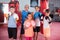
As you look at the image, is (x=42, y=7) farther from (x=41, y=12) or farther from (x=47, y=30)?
(x=47, y=30)

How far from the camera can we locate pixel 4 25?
1671mm

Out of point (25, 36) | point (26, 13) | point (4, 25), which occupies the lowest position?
point (25, 36)

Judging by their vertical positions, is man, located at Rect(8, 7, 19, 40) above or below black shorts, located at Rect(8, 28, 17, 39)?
above

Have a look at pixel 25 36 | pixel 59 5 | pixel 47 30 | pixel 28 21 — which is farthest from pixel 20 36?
pixel 59 5

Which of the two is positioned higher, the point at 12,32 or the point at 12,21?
the point at 12,21

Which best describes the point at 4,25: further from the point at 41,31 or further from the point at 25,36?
the point at 41,31

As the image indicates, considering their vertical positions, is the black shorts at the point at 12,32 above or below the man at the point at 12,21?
below

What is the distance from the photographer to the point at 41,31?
1.69 metres

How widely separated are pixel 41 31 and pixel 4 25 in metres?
0.37

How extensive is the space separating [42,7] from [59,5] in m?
0.17

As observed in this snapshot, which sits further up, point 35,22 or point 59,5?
point 59,5

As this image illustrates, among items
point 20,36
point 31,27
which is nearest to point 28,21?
point 31,27

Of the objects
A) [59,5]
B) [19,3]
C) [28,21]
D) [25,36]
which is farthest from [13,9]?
[59,5]

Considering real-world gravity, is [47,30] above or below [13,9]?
below
